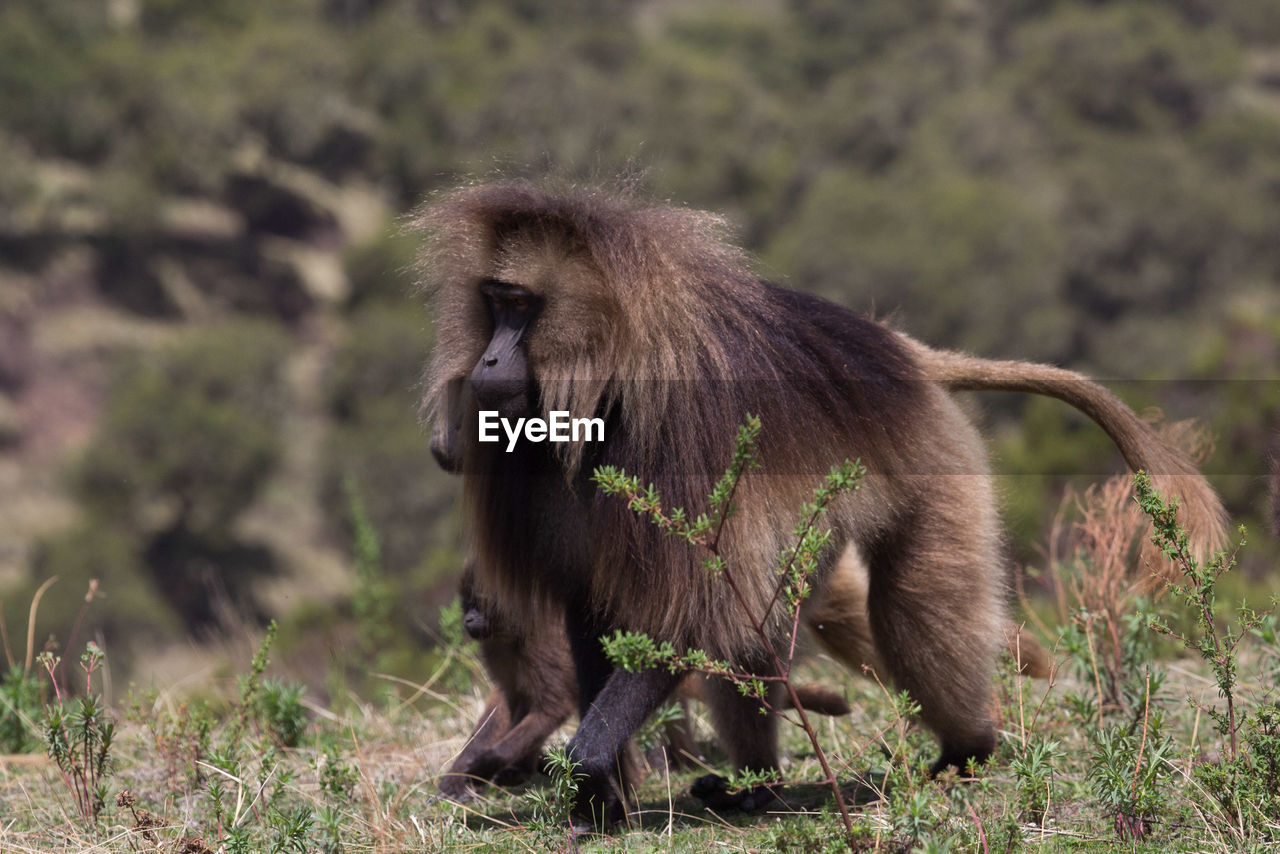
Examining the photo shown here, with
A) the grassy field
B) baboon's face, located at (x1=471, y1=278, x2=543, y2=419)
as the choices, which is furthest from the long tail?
baboon's face, located at (x1=471, y1=278, x2=543, y2=419)

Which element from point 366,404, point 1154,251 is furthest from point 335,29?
point 1154,251

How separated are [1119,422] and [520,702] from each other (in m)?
2.04

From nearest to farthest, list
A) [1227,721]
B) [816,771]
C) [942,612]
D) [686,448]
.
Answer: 1. [1227,721]
2. [686,448]
3. [942,612]
4. [816,771]

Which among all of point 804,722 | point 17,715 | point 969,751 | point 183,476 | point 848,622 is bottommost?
point 183,476

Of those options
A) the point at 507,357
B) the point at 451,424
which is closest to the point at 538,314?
the point at 507,357

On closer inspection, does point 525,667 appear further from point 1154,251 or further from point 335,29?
point 335,29

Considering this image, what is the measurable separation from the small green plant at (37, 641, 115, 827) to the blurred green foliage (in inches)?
1121

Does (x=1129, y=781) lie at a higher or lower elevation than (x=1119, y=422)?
lower

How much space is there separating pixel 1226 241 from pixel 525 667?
38.6 meters

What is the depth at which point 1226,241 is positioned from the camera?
39.4 metres

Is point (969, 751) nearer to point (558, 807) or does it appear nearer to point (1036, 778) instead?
point (1036, 778)

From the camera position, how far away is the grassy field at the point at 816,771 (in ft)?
10.6

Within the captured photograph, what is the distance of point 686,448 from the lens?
3.46 metres

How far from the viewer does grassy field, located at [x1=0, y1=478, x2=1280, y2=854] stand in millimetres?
3236
